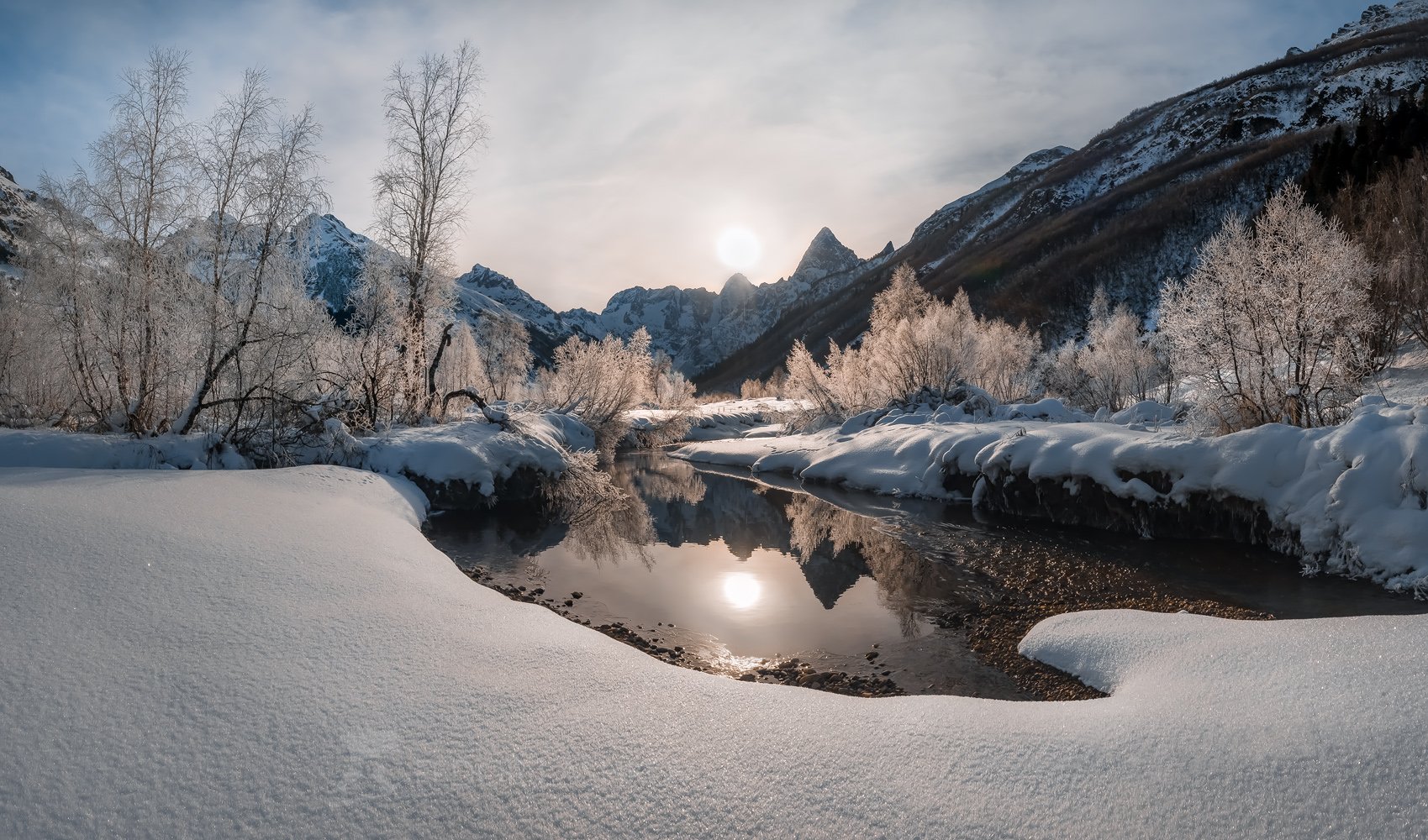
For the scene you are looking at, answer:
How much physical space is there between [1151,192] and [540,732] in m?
120

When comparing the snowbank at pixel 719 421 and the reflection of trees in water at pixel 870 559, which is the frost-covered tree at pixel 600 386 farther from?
the reflection of trees in water at pixel 870 559

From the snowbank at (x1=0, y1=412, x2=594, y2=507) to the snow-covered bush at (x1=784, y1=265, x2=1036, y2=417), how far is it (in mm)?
21796

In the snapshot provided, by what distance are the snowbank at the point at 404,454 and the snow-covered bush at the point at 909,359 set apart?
858 inches

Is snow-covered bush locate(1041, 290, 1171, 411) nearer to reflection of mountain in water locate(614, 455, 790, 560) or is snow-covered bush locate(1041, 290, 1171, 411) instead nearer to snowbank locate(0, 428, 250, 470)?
reflection of mountain in water locate(614, 455, 790, 560)

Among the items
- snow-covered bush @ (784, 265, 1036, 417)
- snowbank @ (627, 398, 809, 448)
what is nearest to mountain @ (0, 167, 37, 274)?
snowbank @ (627, 398, 809, 448)

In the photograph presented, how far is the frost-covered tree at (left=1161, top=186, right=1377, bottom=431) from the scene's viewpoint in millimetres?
13984

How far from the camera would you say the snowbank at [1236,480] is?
30.7 feet

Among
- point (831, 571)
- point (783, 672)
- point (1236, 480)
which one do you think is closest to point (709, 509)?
point (831, 571)

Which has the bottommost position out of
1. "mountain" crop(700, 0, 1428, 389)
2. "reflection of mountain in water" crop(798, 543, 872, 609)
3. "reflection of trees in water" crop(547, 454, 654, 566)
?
"reflection of mountain in water" crop(798, 543, 872, 609)

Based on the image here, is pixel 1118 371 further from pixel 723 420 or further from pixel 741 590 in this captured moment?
pixel 741 590

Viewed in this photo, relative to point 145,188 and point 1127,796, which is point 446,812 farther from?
point 145,188

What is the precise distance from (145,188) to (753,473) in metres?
22.7

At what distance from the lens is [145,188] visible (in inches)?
468

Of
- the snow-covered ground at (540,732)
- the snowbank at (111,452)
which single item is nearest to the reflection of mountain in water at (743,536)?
the snowbank at (111,452)
